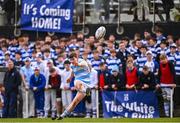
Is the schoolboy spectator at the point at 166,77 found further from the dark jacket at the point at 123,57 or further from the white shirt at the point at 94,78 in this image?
the white shirt at the point at 94,78

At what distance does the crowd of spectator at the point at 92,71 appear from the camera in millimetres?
24656

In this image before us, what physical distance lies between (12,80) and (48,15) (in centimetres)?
419

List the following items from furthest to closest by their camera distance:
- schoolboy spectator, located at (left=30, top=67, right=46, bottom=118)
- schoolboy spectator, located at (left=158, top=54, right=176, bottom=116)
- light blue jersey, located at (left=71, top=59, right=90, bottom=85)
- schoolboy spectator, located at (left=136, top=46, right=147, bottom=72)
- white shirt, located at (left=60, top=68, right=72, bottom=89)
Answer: schoolboy spectator, located at (left=30, top=67, right=46, bottom=118) < white shirt, located at (left=60, top=68, right=72, bottom=89) < schoolboy spectator, located at (left=136, top=46, right=147, bottom=72) < schoolboy spectator, located at (left=158, top=54, right=176, bottom=116) < light blue jersey, located at (left=71, top=59, right=90, bottom=85)

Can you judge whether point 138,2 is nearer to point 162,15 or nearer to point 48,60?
point 162,15

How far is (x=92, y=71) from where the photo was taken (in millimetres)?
24625

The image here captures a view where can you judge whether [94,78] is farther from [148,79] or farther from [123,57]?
[148,79]

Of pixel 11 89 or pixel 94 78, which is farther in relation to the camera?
pixel 11 89

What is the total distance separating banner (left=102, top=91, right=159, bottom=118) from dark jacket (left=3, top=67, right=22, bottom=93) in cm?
281

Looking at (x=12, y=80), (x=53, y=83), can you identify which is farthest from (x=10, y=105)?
(x=53, y=83)

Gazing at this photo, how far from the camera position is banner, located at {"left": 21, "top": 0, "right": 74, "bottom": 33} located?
94.1 ft

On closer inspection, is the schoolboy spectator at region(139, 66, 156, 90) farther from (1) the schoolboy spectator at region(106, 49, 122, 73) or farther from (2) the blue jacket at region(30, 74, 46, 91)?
(2) the blue jacket at region(30, 74, 46, 91)

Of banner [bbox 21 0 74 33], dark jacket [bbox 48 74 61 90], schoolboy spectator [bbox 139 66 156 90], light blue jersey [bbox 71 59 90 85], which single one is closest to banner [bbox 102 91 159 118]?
schoolboy spectator [bbox 139 66 156 90]

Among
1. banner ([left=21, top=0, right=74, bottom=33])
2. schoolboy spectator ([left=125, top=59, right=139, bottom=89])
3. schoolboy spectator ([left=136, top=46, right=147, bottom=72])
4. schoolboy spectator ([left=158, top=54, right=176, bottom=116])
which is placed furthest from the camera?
banner ([left=21, top=0, right=74, bottom=33])

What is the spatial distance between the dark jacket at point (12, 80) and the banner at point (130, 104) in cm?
281
